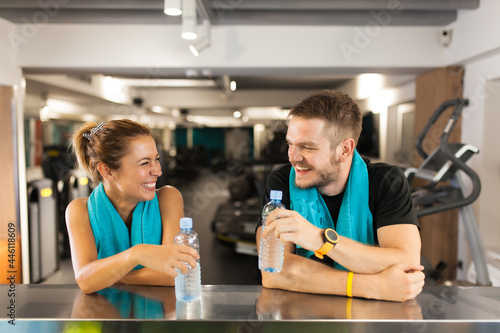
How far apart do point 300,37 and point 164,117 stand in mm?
11519

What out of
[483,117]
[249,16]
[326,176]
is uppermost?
[249,16]

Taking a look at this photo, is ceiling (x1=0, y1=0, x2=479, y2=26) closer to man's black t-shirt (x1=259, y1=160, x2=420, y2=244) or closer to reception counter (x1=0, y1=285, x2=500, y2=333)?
man's black t-shirt (x1=259, y1=160, x2=420, y2=244)

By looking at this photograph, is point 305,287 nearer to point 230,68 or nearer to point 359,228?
point 359,228

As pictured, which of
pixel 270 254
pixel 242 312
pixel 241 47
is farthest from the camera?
pixel 241 47

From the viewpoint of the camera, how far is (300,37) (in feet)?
13.3

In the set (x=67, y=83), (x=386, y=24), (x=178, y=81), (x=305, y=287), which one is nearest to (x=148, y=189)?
(x=305, y=287)

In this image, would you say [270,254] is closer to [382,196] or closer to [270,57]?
[382,196]

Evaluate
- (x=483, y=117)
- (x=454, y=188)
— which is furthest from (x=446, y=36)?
(x=454, y=188)

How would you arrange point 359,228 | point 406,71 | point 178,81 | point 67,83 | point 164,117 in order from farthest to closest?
1. point 164,117
2. point 178,81
3. point 67,83
4. point 406,71
5. point 359,228

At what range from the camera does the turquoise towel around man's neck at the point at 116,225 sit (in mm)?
1673

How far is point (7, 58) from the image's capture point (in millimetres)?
3873

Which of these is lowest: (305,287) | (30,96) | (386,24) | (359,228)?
(305,287)

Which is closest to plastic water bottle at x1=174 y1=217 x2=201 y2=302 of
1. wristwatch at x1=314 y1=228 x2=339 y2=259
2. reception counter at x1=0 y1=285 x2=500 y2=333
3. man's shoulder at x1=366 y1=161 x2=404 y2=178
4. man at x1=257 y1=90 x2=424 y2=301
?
reception counter at x1=0 y1=285 x2=500 y2=333

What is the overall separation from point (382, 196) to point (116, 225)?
1.17m
